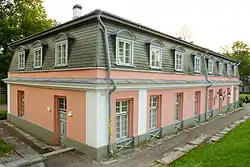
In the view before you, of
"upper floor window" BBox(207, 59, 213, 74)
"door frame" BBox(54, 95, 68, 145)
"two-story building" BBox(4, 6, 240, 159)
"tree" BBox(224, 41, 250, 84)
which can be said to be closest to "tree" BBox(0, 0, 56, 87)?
"two-story building" BBox(4, 6, 240, 159)

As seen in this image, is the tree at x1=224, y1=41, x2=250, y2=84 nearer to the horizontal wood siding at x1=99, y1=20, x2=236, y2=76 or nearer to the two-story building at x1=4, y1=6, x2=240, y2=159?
the two-story building at x1=4, y1=6, x2=240, y2=159

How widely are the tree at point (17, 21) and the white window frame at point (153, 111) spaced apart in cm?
1898

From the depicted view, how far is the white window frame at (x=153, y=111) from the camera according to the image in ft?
36.2

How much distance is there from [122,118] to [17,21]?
2038cm

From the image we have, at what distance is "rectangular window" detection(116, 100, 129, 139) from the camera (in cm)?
915

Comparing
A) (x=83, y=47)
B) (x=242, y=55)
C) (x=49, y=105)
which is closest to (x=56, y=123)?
(x=49, y=105)

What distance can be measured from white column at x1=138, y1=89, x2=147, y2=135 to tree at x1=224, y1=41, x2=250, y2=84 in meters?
39.9

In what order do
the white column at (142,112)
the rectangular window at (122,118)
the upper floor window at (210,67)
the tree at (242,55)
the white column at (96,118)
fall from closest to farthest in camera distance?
the white column at (96,118) → the rectangular window at (122,118) → the white column at (142,112) → the upper floor window at (210,67) → the tree at (242,55)

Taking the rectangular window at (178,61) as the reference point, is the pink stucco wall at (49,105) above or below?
below

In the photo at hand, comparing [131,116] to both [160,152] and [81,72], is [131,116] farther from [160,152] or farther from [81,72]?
[81,72]

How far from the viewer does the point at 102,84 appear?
7.81m

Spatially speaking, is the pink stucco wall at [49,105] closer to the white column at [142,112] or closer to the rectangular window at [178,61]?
the white column at [142,112]

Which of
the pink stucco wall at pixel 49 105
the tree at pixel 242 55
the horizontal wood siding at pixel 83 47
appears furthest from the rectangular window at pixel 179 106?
the tree at pixel 242 55

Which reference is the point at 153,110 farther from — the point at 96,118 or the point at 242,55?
the point at 242,55
